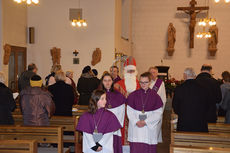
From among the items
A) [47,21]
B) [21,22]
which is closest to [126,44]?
[47,21]

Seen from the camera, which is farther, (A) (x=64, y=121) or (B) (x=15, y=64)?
(B) (x=15, y=64)

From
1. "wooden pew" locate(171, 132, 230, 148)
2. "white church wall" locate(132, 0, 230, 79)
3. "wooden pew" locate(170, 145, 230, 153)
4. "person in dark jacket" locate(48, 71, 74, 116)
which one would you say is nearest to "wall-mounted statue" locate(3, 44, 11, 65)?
"person in dark jacket" locate(48, 71, 74, 116)

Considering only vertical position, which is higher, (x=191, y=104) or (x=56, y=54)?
(x=56, y=54)

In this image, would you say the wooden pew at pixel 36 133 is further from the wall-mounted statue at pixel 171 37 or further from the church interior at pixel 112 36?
the wall-mounted statue at pixel 171 37

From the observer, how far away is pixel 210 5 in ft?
55.1

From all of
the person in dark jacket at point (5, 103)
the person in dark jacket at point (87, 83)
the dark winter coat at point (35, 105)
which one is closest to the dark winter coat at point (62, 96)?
the dark winter coat at point (35, 105)

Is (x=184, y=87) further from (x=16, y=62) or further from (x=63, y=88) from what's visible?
(x=16, y=62)

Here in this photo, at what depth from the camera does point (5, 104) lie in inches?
181

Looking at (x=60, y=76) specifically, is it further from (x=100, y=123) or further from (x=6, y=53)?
(x=6, y=53)

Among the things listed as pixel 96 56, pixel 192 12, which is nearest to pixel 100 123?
pixel 96 56

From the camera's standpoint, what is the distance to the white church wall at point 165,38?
16719mm

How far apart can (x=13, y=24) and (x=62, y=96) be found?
7700mm

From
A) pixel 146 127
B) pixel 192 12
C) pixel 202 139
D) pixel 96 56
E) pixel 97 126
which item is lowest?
pixel 146 127

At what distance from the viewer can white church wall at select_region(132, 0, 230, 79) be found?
16.7 meters
